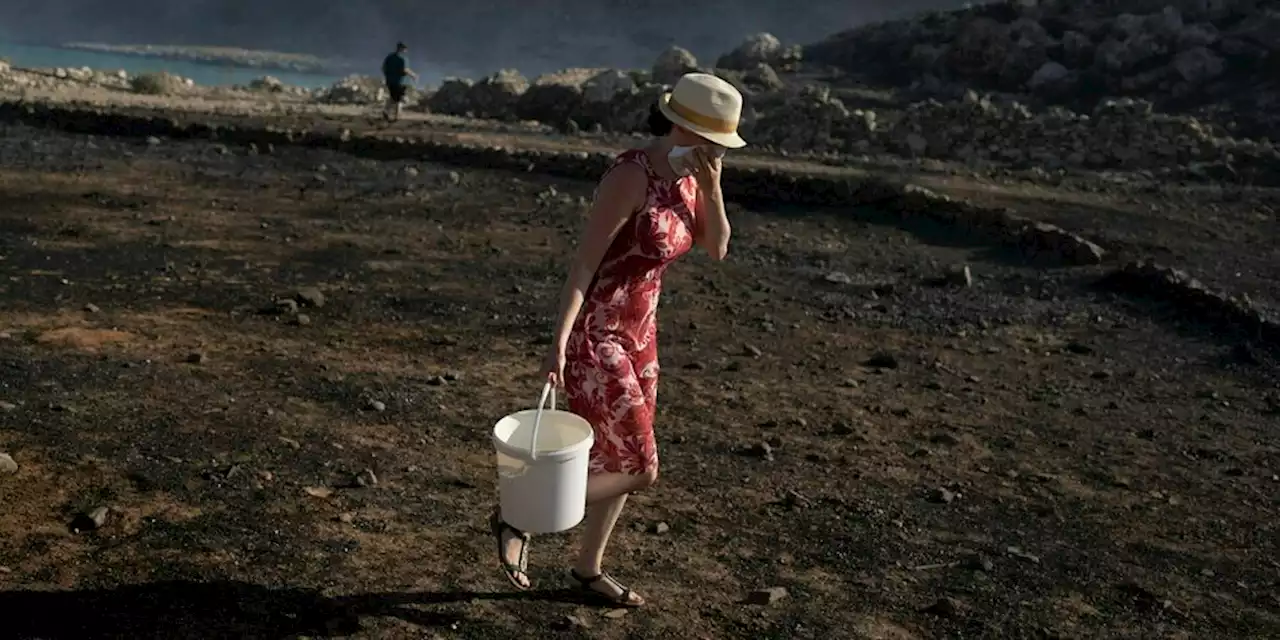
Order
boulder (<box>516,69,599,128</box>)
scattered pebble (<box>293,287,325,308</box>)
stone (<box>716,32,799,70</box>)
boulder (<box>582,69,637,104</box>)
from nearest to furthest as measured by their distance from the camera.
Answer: scattered pebble (<box>293,287,325,308</box>) → boulder (<box>582,69,637,104</box>) → boulder (<box>516,69,599,128</box>) → stone (<box>716,32,799,70</box>)

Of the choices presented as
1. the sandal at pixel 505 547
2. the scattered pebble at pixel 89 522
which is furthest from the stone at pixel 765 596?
the scattered pebble at pixel 89 522

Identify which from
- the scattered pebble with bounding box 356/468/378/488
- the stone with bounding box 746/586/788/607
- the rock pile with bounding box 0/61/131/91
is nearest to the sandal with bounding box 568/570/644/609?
the stone with bounding box 746/586/788/607

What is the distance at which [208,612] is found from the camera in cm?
367

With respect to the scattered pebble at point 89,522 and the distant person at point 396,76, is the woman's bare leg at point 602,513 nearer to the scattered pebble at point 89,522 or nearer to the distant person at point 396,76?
the scattered pebble at point 89,522

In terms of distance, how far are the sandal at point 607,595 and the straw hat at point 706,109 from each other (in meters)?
1.41

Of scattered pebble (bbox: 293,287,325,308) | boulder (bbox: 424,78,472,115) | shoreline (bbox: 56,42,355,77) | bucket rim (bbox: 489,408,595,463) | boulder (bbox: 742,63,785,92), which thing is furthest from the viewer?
shoreline (bbox: 56,42,355,77)

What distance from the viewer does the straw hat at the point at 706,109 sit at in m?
3.51

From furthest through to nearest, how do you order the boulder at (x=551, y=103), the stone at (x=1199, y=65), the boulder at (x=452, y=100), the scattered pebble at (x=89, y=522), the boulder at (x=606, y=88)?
the boulder at (x=452, y=100)
the stone at (x=1199, y=65)
the boulder at (x=551, y=103)
the boulder at (x=606, y=88)
the scattered pebble at (x=89, y=522)

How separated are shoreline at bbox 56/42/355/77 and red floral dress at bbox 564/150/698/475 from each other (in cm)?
7428

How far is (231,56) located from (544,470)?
8185 centimetres

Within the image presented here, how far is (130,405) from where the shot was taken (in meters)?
5.50

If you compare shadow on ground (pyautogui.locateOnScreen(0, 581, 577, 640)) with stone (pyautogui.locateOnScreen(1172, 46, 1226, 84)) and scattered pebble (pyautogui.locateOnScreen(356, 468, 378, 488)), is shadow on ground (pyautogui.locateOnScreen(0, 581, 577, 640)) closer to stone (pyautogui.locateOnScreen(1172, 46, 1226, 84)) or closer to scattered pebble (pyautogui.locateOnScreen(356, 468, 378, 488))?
scattered pebble (pyautogui.locateOnScreen(356, 468, 378, 488))

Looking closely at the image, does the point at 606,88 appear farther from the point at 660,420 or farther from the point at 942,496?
the point at 942,496

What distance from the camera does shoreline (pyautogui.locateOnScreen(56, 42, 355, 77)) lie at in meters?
76.6
